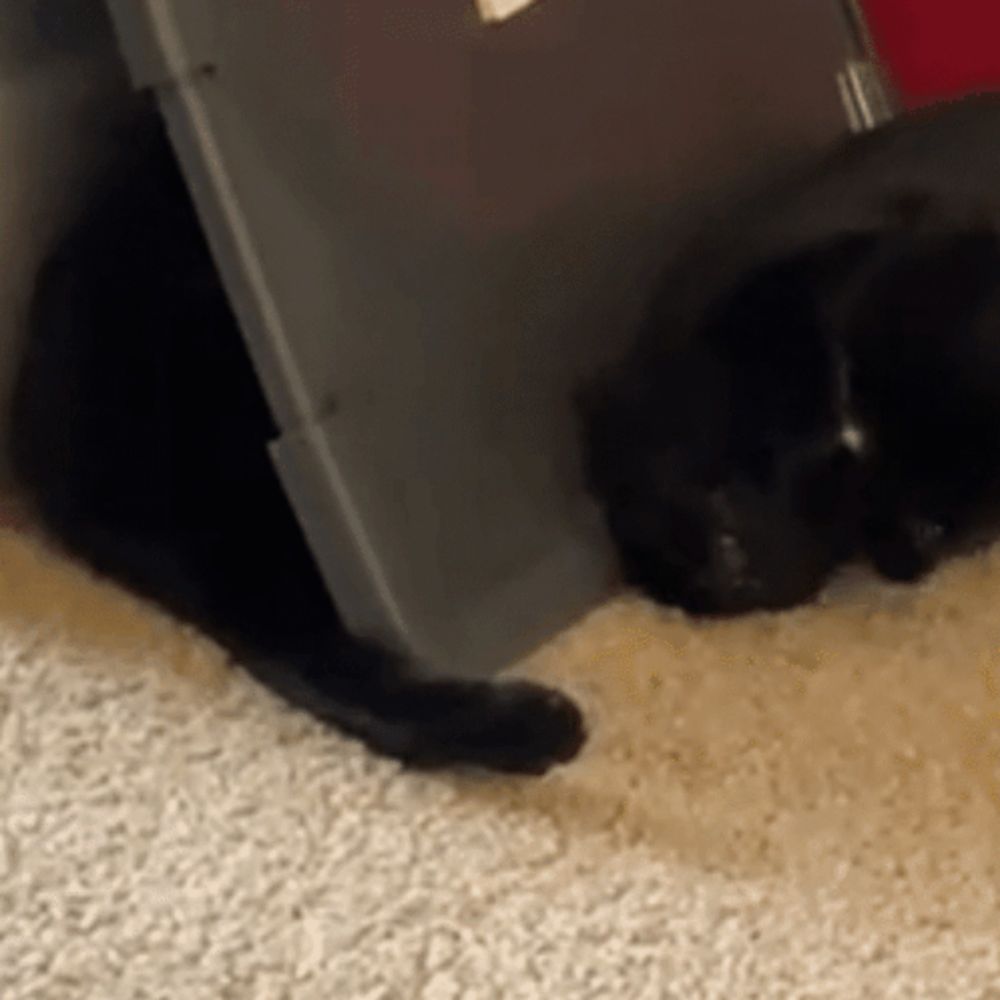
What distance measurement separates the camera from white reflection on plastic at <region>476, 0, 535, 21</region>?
2.85ft

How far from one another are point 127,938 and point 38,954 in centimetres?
3

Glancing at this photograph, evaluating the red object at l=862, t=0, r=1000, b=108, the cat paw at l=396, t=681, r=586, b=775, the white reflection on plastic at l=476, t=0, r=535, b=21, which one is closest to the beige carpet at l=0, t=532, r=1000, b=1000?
the cat paw at l=396, t=681, r=586, b=775

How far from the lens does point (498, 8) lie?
876 mm

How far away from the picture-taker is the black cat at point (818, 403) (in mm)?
840

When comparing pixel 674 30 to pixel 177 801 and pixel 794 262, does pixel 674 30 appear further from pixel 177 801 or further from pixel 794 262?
pixel 177 801

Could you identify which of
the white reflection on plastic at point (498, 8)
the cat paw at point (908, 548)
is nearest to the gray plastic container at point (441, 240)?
the white reflection on plastic at point (498, 8)

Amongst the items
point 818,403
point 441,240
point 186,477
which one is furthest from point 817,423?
point 186,477

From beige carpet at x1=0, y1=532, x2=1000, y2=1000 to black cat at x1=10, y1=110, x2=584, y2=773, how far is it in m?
0.02

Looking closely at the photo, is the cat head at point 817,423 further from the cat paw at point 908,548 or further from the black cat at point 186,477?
the black cat at point 186,477

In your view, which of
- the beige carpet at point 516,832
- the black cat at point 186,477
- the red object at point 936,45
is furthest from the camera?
the red object at point 936,45

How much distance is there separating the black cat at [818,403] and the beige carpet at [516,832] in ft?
0.16

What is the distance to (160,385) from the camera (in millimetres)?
833

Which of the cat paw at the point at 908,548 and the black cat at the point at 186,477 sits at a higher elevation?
the black cat at the point at 186,477

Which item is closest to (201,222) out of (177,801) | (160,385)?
(160,385)
